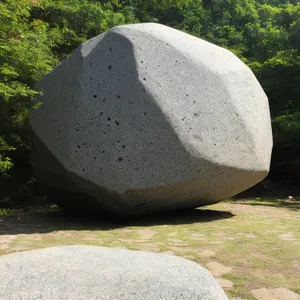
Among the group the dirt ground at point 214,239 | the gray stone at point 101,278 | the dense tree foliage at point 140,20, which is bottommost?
the dirt ground at point 214,239

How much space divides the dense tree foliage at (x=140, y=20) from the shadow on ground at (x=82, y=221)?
0.91 metres

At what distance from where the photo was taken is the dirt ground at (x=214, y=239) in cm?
331

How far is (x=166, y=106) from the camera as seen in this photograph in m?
5.82

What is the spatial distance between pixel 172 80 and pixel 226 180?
172 centimetres

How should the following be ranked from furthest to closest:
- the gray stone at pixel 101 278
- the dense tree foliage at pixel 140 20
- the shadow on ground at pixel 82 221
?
the dense tree foliage at pixel 140 20 < the shadow on ground at pixel 82 221 < the gray stone at pixel 101 278

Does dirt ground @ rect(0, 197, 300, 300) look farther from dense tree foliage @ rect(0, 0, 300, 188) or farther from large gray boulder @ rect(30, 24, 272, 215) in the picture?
dense tree foliage @ rect(0, 0, 300, 188)

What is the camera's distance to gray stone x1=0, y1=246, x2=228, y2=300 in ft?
5.76

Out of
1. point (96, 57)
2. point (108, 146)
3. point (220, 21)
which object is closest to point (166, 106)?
point (108, 146)

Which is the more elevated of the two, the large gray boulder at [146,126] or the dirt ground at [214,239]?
the large gray boulder at [146,126]

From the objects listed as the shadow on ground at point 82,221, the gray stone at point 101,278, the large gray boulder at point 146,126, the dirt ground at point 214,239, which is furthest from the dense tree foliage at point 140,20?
the gray stone at point 101,278

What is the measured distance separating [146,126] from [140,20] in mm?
14012

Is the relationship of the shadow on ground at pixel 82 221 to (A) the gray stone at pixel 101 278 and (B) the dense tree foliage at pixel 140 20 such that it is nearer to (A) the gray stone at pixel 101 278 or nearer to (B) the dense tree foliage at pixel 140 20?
(B) the dense tree foliage at pixel 140 20

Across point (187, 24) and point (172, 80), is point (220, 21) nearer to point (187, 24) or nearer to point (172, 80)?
point (187, 24)

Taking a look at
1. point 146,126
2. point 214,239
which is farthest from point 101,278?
point 146,126
